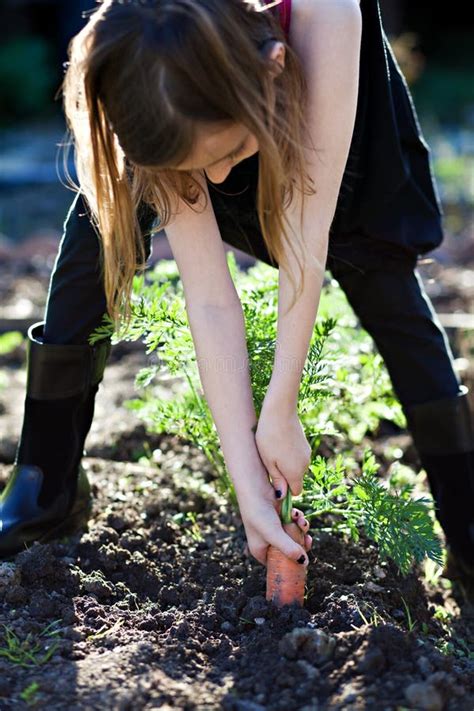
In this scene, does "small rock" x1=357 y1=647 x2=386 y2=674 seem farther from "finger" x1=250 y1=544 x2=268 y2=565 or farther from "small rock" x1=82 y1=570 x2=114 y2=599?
"small rock" x1=82 y1=570 x2=114 y2=599

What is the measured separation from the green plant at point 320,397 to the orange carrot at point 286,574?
0.17 ft

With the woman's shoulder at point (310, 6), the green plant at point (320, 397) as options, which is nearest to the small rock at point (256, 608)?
the green plant at point (320, 397)

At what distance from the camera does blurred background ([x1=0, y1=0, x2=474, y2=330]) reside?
573 centimetres

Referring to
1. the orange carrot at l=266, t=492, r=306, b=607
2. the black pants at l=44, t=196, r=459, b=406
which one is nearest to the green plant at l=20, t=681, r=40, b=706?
the orange carrot at l=266, t=492, r=306, b=607

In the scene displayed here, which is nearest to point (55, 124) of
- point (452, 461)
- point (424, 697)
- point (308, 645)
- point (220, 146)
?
point (452, 461)

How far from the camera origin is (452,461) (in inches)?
105

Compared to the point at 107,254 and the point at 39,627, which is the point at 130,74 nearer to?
the point at 107,254

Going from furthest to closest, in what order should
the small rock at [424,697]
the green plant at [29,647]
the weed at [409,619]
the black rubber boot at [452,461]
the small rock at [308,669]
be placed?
the black rubber boot at [452,461] < the weed at [409,619] < the green plant at [29,647] < the small rock at [308,669] < the small rock at [424,697]

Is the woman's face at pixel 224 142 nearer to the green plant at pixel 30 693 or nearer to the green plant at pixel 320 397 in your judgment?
the green plant at pixel 320 397

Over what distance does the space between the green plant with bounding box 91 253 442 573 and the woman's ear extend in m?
0.66

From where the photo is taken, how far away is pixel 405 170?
101 inches

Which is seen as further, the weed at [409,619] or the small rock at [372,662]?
the weed at [409,619]

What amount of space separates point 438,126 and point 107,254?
31.8ft

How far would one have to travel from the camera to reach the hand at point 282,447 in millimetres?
2141
